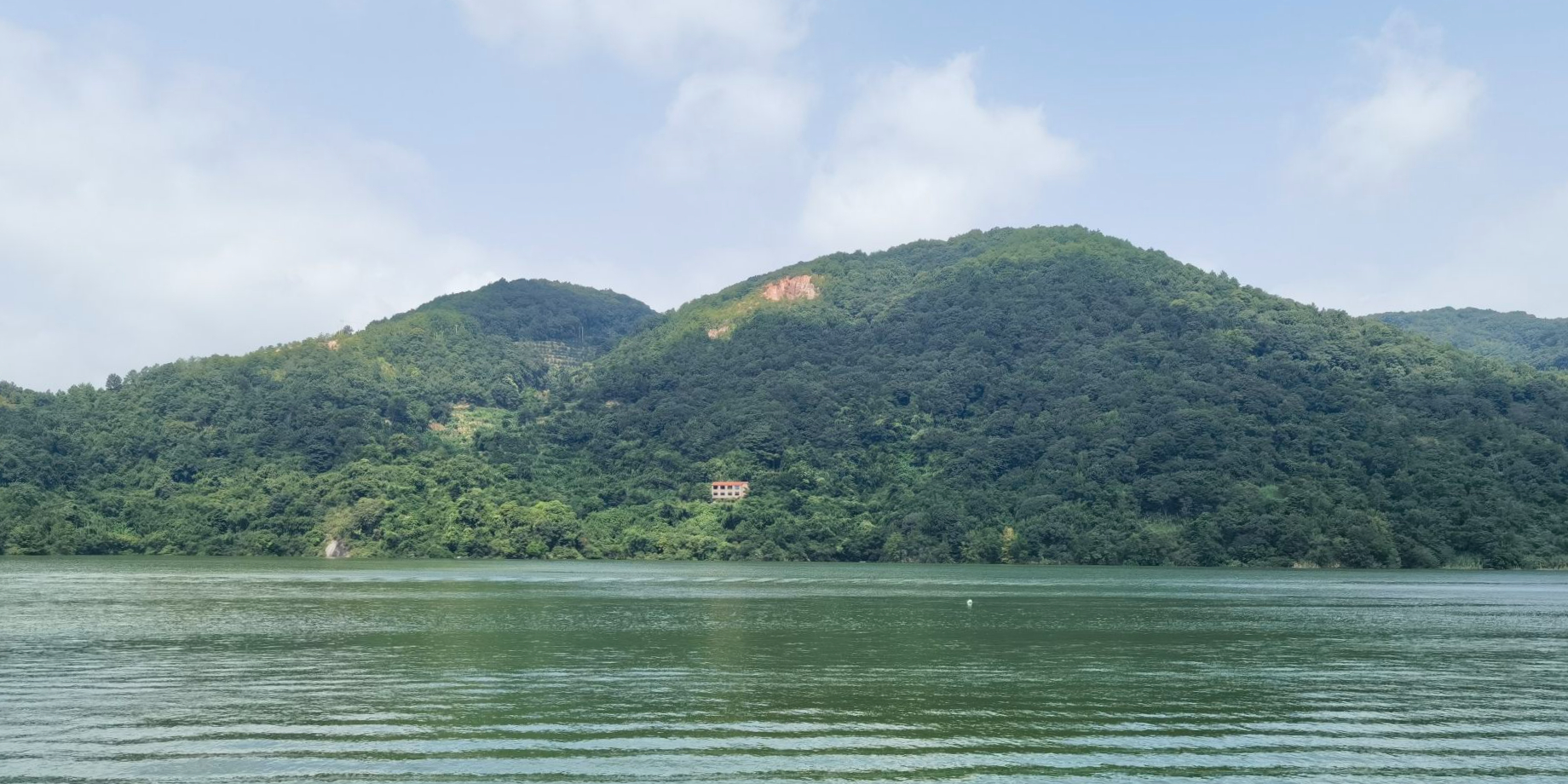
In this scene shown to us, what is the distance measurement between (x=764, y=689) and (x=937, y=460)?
129 m

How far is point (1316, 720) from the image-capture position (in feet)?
99.3

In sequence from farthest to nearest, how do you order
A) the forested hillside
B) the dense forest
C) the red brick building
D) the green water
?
the red brick building, the forested hillside, the dense forest, the green water

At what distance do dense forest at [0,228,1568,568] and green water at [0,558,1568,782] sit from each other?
2418 inches

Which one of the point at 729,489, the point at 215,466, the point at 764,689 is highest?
the point at 215,466

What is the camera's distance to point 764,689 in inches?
1340

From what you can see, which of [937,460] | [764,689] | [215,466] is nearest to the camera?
[764,689]

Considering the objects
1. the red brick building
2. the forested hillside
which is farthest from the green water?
the red brick building

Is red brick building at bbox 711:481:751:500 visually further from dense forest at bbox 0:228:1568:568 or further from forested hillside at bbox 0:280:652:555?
forested hillside at bbox 0:280:652:555

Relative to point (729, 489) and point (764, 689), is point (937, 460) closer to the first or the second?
point (729, 489)

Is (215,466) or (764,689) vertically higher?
(215,466)

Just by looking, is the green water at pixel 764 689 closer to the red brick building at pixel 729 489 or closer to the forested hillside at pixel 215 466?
the forested hillside at pixel 215 466

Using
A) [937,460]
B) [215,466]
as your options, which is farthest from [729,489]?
[215,466]

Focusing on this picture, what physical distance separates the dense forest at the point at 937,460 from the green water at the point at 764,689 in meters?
61.4

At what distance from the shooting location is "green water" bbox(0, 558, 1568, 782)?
24703mm
